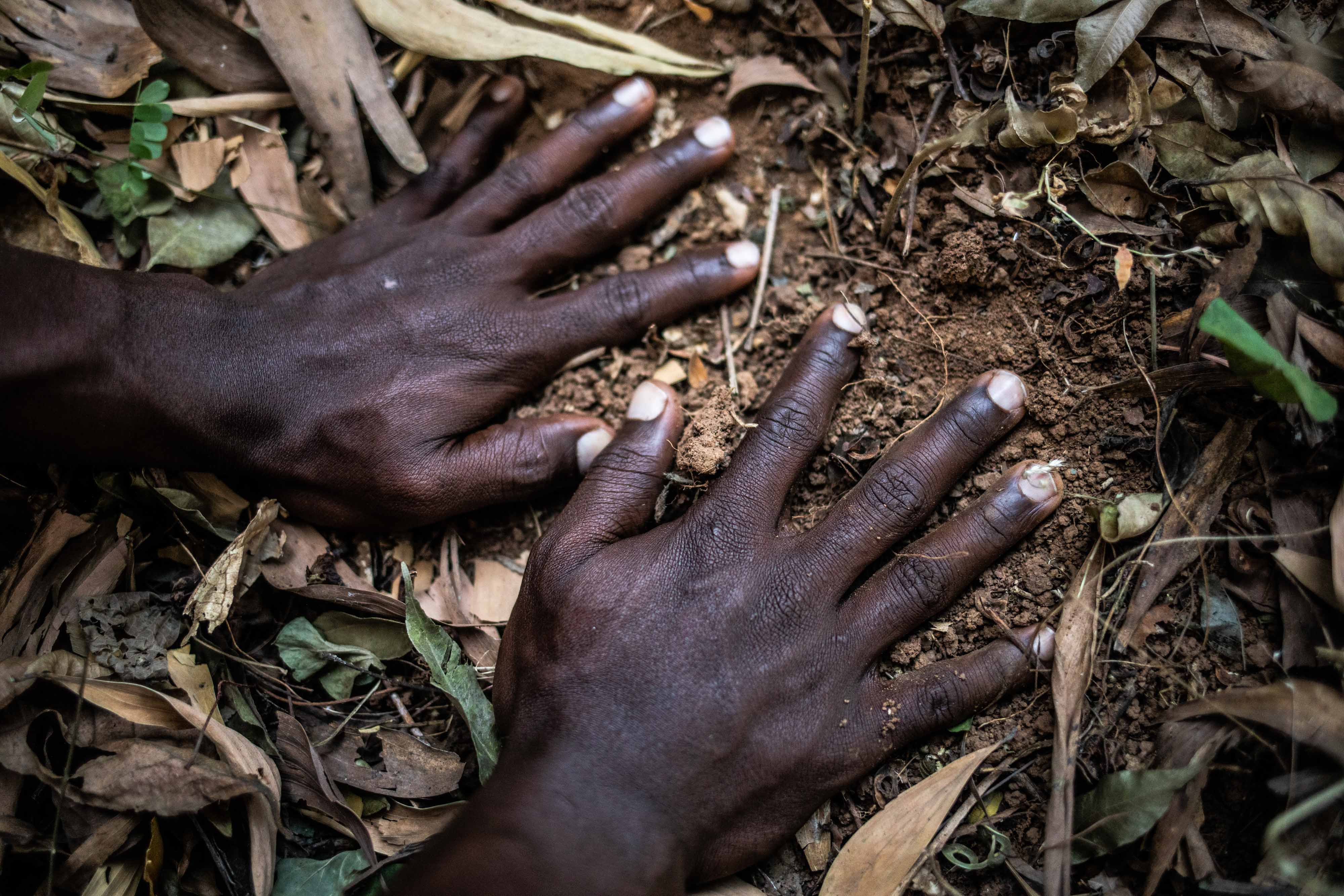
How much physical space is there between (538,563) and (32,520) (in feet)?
4.38

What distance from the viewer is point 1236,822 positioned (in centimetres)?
163

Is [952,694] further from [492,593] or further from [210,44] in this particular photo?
[210,44]

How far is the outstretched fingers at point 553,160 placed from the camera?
2252 millimetres

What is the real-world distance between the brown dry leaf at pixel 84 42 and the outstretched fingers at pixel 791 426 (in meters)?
2.04

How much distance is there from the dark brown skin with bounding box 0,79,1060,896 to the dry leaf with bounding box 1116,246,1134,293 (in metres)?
0.34

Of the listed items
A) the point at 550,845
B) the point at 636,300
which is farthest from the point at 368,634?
the point at 636,300

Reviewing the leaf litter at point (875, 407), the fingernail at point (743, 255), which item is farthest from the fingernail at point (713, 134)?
the fingernail at point (743, 255)

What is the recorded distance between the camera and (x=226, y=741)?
185 cm

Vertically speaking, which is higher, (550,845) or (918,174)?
(918,174)

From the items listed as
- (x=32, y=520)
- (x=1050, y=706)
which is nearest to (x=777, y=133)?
(x=1050, y=706)

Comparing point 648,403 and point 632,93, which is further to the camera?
point 632,93

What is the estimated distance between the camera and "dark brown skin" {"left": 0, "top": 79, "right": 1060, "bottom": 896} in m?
1.68

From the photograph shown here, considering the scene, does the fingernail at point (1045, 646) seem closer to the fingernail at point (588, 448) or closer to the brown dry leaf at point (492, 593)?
the fingernail at point (588, 448)

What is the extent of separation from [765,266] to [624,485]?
31.0 inches
